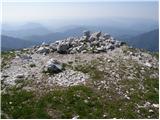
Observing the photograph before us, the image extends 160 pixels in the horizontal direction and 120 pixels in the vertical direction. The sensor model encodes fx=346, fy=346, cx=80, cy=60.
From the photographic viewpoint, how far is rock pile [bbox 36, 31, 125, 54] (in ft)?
109

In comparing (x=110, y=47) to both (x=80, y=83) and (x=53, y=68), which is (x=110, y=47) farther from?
(x=80, y=83)

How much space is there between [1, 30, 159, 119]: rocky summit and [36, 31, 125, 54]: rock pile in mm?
100

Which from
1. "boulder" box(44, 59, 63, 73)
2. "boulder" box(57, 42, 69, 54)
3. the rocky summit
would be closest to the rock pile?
"boulder" box(57, 42, 69, 54)

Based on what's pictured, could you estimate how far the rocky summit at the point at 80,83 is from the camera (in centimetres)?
2112

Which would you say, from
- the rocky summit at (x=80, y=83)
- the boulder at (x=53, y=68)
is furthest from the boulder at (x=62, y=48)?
the boulder at (x=53, y=68)

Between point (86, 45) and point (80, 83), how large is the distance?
448 inches

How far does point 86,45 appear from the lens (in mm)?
35625

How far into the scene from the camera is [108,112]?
2095 centimetres

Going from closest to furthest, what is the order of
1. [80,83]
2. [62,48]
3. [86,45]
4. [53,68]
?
[80,83], [53,68], [62,48], [86,45]

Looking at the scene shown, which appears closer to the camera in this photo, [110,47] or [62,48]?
[62,48]

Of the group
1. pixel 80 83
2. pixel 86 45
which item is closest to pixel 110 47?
pixel 86 45

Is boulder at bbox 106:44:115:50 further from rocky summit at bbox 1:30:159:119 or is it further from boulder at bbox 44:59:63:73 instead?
boulder at bbox 44:59:63:73

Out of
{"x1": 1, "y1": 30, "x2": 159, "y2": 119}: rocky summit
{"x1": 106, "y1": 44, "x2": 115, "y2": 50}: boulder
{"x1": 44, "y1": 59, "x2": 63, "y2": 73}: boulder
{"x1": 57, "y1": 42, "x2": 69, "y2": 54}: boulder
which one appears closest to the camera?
{"x1": 1, "y1": 30, "x2": 159, "y2": 119}: rocky summit

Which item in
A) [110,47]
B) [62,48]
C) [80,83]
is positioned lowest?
[80,83]
